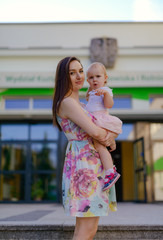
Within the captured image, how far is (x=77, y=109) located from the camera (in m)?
2.31

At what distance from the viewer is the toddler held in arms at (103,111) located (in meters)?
2.29

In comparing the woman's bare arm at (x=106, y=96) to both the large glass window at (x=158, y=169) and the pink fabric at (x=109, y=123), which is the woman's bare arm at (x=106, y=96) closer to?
the pink fabric at (x=109, y=123)

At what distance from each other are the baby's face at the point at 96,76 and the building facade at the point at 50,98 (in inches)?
314

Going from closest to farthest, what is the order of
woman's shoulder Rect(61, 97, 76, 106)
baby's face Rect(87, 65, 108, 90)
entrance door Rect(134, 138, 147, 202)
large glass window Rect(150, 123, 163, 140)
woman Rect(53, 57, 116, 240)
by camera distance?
1. woman Rect(53, 57, 116, 240)
2. woman's shoulder Rect(61, 97, 76, 106)
3. baby's face Rect(87, 65, 108, 90)
4. entrance door Rect(134, 138, 147, 202)
5. large glass window Rect(150, 123, 163, 140)

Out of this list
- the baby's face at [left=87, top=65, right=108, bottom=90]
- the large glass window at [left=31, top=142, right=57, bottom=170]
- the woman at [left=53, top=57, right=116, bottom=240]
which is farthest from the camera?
the large glass window at [left=31, top=142, right=57, bottom=170]

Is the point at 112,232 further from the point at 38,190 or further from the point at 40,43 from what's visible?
the point at 40,43

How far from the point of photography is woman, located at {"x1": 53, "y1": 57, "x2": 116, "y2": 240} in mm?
2248

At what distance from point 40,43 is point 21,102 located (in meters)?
2.34

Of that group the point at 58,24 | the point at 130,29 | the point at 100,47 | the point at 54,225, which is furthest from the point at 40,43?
the point at 54,225

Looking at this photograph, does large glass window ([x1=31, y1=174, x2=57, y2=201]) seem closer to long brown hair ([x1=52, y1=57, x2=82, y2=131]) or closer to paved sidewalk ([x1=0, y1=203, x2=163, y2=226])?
paved sidewalk ([x1=0, y1=203, x2=163, y2=226])

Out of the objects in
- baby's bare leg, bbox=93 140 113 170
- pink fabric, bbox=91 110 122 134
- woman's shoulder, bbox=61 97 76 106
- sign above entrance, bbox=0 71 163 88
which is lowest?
baby's bare leg, bbox=93 140 113 170

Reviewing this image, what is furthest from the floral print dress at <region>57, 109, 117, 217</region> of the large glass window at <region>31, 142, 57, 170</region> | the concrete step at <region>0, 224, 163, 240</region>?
the large glass window at <region>31, 142, 57, 170</region>

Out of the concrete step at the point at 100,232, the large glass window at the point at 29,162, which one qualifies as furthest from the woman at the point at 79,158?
the large glass window at the point at 29,162

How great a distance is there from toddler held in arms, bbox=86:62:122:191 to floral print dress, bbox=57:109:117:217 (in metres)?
0.07
